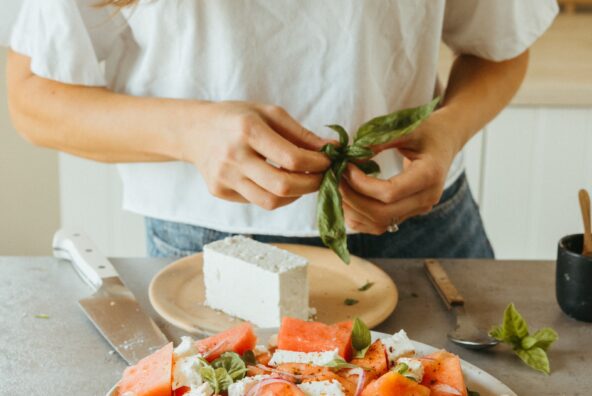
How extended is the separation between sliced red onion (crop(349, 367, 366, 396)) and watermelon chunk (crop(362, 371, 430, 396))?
0.04 feet

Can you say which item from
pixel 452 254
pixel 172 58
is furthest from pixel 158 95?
pixel 452 254

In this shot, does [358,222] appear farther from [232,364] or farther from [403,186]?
[232,364]

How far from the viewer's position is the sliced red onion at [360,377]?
2.68ft

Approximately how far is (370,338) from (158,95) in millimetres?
524

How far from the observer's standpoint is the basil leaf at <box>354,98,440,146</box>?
1.01 metres

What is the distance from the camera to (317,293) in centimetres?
118

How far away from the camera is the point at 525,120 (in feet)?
6.89

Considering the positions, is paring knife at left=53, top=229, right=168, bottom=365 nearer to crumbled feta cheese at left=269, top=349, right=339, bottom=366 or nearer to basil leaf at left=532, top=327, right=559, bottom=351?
crumbled feta cheese at left=269, top=349, right=339, bottom=366

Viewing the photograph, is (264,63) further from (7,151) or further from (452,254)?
(7,151)

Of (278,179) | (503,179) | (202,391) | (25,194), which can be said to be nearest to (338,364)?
(202,391)

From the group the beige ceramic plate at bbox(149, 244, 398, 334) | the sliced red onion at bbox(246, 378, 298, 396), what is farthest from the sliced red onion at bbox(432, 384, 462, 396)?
the beige ceramic plate at bbox(149, 244, 398, 334)

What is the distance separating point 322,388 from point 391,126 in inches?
14.1

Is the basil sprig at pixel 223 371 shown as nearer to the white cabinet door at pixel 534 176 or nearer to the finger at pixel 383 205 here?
the finger at pixel 383 205

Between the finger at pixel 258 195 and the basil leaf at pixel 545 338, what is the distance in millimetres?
329
